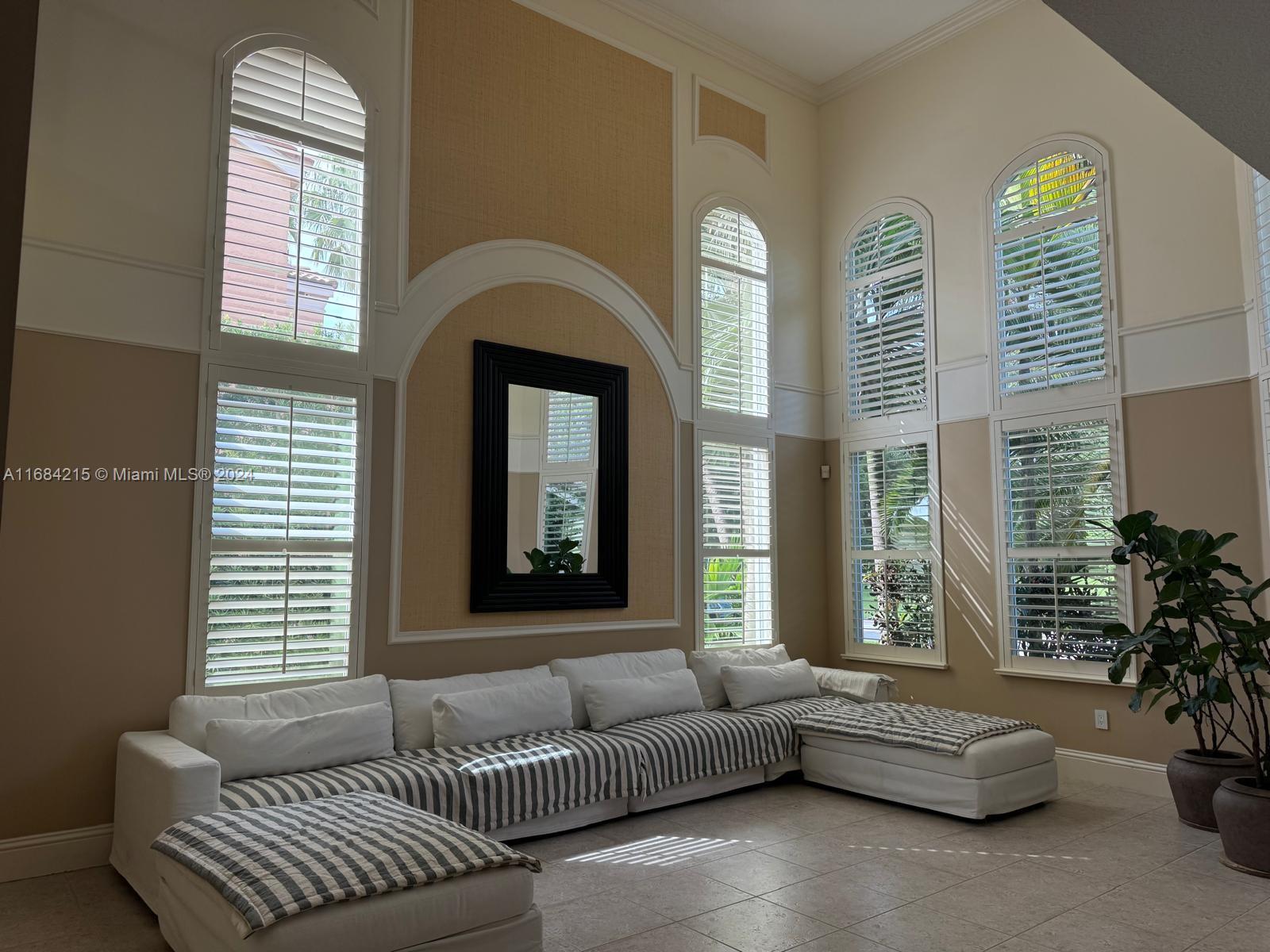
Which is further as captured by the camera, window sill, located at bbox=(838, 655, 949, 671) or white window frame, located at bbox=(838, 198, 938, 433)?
white window frame, located at bbox=(838, 198, 938, 433)

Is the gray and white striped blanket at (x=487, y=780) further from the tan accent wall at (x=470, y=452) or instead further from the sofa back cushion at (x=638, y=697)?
the tan accent wall at (x=470, y=452)

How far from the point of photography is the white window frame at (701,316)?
21.0 ft

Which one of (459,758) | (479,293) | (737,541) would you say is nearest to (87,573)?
(459,758)

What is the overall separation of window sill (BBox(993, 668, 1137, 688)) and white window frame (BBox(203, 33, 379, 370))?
173 inches

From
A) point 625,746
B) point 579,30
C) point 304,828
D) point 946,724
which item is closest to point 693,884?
point 625,746

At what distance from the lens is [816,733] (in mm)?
5262

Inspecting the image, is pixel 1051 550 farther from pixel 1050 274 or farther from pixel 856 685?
pixel 1050 274

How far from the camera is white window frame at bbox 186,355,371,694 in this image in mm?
4195

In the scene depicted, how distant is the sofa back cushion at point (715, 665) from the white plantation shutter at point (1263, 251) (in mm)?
3383

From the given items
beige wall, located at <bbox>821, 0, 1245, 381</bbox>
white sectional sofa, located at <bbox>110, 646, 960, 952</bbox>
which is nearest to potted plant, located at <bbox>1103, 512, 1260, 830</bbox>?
beige wall, located at <bbox>821, 0, 1245, 381</bbox>

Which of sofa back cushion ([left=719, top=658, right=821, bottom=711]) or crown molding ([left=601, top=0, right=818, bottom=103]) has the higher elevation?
crown molding ([left=601, top=0, right=818, bottom=103])

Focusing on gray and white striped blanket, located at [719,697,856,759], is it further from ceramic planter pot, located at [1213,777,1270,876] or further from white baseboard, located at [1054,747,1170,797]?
ceramic planter pot, located at [1213,777,1270,876]

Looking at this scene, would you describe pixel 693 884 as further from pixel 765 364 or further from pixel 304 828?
pixel 765 364

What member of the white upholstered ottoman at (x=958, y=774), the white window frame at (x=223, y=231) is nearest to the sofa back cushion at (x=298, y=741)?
the white window frame at (x=223, y=231)
